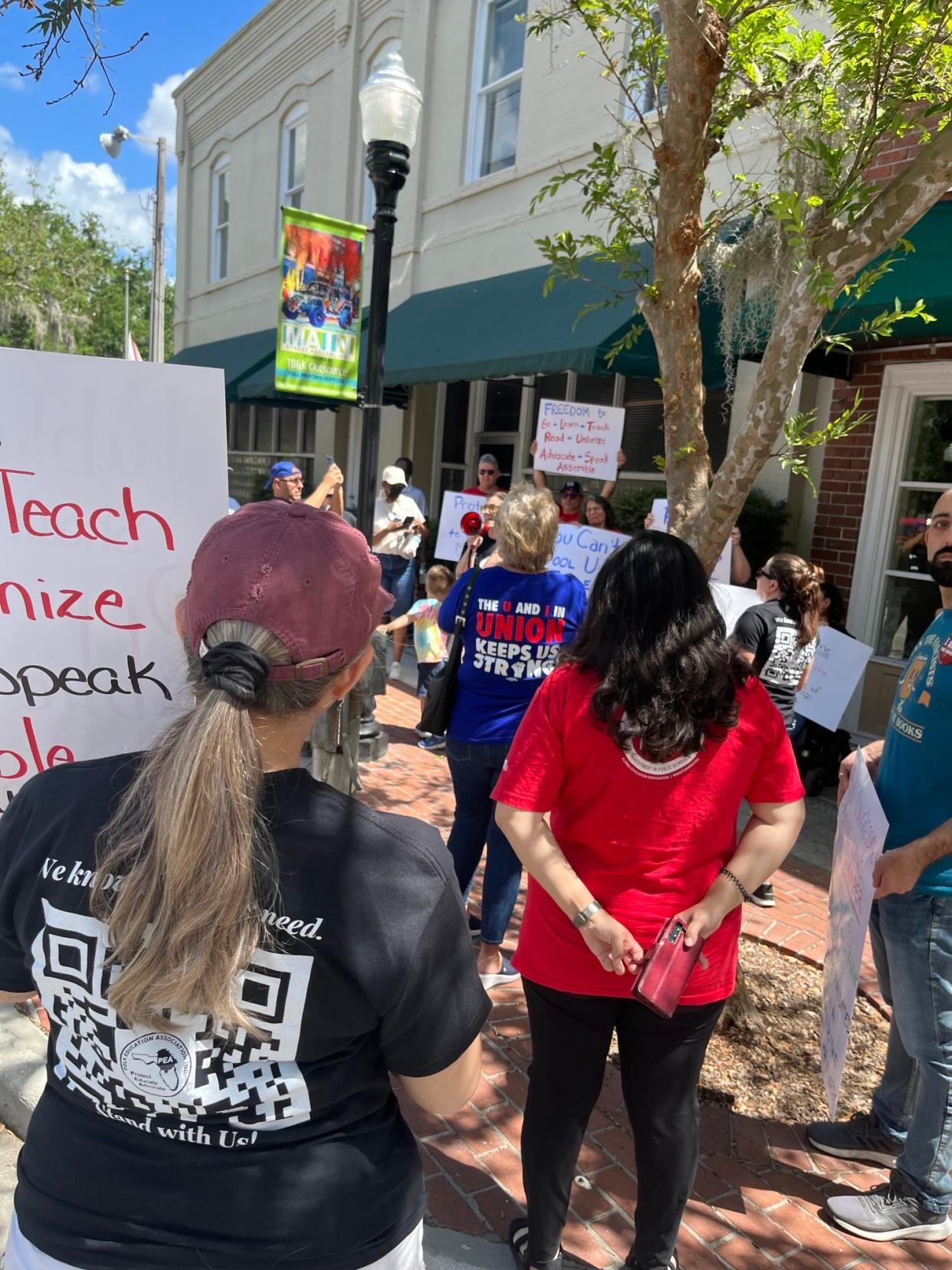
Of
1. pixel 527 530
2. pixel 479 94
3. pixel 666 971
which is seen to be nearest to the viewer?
pixel 666 971

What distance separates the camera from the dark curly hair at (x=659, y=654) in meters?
1.89

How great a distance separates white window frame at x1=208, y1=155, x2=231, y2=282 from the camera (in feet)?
55.5

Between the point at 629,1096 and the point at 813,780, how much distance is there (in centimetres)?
444

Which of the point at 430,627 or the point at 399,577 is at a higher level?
the point at 399,577

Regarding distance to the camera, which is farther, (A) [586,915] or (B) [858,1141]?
(B) [858,1141]

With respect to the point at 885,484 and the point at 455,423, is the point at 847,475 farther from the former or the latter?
the point at 455,423

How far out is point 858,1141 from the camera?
273 centimetres

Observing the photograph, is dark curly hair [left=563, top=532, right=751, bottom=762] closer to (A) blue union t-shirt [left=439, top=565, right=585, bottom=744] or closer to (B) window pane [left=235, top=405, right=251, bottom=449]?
(A) blue union t-shirt [left=439, top=565, right=585, bottom=744]

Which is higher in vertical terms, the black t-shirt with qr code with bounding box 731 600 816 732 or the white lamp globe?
the white lamp globe

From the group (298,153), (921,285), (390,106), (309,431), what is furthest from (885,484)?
(298,153)

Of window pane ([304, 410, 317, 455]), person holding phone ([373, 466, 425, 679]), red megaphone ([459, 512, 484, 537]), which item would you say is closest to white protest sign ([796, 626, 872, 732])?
red megaphone ([459, 512, 484, 537])

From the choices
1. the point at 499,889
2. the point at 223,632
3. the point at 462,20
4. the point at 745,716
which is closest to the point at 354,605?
the point at 223,632

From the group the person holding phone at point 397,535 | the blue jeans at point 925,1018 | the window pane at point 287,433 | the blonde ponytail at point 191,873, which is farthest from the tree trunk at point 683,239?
the window pane at point 287,433

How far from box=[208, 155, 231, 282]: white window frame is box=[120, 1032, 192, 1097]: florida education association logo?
57.7ft
